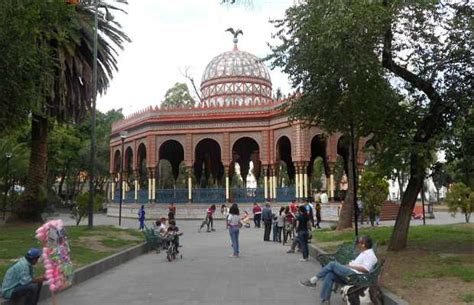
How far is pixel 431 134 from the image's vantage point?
43.1 feet

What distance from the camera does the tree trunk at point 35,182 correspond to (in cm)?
2250

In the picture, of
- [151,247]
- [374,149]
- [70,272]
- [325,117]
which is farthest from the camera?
[151,247]

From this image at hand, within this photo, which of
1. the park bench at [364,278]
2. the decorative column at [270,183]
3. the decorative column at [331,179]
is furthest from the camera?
the decorative column at [270,183]

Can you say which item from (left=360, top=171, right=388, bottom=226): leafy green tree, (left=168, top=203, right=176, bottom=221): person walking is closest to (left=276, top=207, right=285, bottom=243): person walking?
(left=168, top=203, right=176, bottom=221): person walking

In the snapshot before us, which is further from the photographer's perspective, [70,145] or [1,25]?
[70,145]

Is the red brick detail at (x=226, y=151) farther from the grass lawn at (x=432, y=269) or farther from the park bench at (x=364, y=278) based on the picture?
the park bench at (x=364, y=278)

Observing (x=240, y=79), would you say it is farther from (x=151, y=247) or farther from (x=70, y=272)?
(x=70, y=272)

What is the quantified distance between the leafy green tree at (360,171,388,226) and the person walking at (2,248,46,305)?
1901cm

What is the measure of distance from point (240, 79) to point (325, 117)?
27455 mm

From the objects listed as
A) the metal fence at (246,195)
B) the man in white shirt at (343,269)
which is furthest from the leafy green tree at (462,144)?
the metal fence at (246,195)

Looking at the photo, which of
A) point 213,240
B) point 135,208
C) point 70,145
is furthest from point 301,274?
point 70,145

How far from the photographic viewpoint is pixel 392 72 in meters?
13.2

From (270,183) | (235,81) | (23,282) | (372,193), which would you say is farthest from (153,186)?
(23,282)

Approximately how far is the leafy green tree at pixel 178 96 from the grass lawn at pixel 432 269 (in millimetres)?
37888
